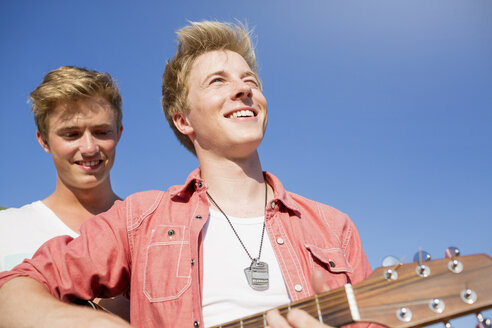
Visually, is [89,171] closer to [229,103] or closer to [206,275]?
[229,103]

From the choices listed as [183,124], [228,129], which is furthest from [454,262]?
[183,124]

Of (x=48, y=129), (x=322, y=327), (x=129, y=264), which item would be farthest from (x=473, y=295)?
(x=48, y=129)

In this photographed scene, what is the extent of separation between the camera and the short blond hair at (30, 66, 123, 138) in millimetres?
3941

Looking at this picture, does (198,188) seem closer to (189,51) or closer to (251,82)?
(251,82)

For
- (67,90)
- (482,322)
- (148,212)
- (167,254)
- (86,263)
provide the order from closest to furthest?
1. (482,322)
2. (86,263)
3. (167,254)
4. (148,212)
5. (67,90)

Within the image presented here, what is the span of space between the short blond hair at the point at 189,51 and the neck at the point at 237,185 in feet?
1.84

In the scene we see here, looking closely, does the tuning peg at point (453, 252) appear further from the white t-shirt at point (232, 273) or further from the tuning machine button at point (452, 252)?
the white t-shirt at point (232, 273)

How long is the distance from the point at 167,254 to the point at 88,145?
2089mm

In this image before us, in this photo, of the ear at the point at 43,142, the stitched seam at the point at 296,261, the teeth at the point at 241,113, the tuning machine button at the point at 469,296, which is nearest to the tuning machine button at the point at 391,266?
the tuning machine button at the point at 469,296

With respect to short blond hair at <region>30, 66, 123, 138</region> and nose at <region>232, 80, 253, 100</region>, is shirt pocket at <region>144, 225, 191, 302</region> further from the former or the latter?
short blond hair at <region>30, 66, 123, 138</region>

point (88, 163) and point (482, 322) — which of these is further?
point (88, 163)

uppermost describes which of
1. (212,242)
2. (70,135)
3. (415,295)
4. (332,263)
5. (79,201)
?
(70,135)

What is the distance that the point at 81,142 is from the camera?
3977 millimetres

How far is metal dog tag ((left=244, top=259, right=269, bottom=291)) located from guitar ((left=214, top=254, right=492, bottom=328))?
0.62 m
